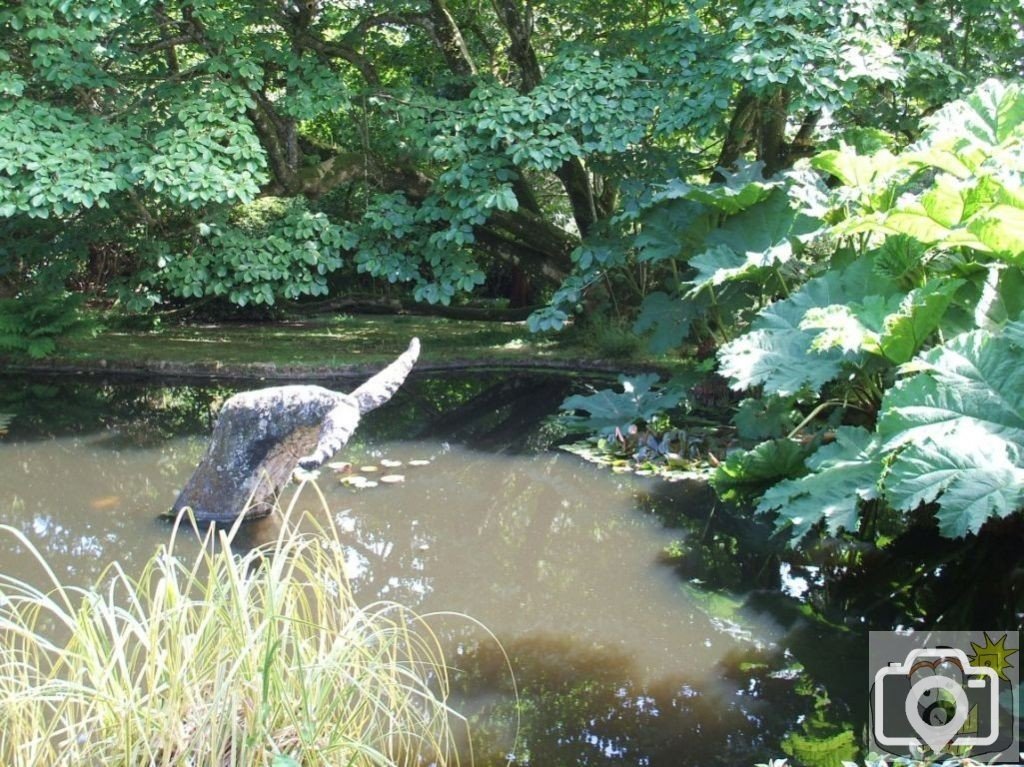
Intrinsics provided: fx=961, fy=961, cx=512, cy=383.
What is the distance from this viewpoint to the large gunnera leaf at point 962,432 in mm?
3373

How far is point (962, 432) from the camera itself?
11.7 feet

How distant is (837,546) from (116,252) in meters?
11.6

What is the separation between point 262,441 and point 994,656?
3.76 metres

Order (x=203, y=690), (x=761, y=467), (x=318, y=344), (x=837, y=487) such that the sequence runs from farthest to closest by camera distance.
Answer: (x=318, y=344) < (x=761, y=467) < (x=837, y=487) < (x=203, y=690)

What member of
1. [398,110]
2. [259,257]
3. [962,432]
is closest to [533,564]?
[962,432]

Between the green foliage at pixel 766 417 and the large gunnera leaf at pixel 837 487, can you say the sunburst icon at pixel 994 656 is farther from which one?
the green foliage at pixel 766 417

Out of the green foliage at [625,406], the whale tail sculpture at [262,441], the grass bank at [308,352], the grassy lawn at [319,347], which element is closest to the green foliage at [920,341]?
the green foliage at [625,406]

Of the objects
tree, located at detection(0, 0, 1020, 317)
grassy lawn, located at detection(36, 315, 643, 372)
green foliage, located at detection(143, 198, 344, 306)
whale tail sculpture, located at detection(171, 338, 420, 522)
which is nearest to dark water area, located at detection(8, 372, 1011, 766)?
whale tail sculpture, located at detection(171, 338, 420, 522)

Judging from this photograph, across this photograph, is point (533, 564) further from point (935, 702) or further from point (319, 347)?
point (319, 347)

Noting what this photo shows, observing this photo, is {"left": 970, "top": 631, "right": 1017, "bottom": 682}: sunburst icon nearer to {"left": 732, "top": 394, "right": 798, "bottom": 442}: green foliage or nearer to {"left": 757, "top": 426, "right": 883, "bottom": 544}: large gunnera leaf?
{"left": 757, "top": 426, "right": 883, "bottom": 544}: large gunnera leaf

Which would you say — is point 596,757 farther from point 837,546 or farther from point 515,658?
point 837,546

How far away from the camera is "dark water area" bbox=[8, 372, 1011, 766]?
3.46 meters

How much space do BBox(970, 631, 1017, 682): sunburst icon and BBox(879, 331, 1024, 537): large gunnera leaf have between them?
2.07 ft

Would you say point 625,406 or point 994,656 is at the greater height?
point 625,406
